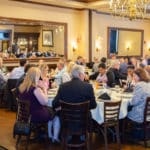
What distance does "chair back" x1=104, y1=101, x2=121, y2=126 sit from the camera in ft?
15.0

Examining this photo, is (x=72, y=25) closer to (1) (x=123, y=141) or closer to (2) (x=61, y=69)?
(2) (x=61, y=69)

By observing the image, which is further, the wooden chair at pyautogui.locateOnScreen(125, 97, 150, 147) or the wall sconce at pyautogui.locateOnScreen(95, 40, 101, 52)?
the wall sconce at pyautogui.locateOnScreen(95, 40, 101, 52)

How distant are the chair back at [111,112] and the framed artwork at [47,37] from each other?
7333 mm

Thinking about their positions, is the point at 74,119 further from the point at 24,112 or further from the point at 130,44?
the point at 130,44

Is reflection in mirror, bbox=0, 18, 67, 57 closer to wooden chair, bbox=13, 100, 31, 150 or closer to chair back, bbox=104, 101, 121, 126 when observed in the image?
wooden chair, bbox=13, 100, 31, 150

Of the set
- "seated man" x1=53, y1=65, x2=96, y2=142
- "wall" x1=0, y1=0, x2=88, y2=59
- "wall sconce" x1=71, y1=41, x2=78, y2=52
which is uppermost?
"wall" x1=0, y1=0, x2=88, y2=59

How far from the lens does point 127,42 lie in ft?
49.8

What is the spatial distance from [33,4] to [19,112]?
21.7 feet

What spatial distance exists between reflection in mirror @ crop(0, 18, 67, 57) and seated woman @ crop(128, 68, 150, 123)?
6.21 metres

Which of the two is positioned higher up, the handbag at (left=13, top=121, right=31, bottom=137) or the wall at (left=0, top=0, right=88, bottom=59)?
the wall at (left=0, top=0, right=88, bottom=59)

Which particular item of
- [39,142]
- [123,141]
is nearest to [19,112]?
[39,142]

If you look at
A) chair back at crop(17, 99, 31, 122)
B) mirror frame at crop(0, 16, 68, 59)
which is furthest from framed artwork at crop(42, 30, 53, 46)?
chair back at crop(17, 99, 31, 122)

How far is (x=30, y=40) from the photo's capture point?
11234 mm

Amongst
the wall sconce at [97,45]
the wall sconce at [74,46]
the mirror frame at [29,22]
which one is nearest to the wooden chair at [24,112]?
the mirror frame at [29,22]
